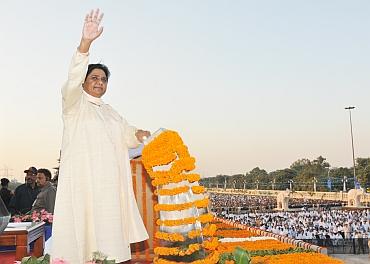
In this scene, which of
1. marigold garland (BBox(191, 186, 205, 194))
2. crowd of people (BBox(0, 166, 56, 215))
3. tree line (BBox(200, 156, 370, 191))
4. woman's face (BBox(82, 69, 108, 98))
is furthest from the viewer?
tree line (BBox(200, 156, 370, 191))

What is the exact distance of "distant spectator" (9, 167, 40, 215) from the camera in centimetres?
752

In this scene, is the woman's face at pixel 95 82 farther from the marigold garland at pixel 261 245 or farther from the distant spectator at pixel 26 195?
the marigold garland at pixel 261 245

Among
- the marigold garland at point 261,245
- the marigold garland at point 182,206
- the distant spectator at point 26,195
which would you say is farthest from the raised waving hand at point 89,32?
the marigold garland at point 261,245

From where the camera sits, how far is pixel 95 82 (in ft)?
11.0

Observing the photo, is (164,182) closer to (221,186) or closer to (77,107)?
(77,107)

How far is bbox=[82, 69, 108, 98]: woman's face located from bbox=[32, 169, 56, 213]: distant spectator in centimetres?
343

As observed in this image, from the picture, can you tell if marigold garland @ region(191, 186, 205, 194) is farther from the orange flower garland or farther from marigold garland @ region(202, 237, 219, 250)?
marigold garland @ region(202, 237, 219, 250)

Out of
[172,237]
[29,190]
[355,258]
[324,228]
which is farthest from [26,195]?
Result: [324,228]

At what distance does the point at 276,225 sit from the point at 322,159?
65284 millimetres

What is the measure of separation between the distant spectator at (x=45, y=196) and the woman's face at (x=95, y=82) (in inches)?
135

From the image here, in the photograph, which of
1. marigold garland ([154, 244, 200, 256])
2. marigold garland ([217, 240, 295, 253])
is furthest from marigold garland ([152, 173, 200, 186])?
marigold garland ([217, 240, 295, 253])

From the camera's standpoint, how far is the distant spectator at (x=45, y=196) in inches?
248

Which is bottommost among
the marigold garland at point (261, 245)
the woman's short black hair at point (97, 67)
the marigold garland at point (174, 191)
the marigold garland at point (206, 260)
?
the marigold garland at point (261, 245)

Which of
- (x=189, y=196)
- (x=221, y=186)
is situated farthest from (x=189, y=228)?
(x=221, y=186)
